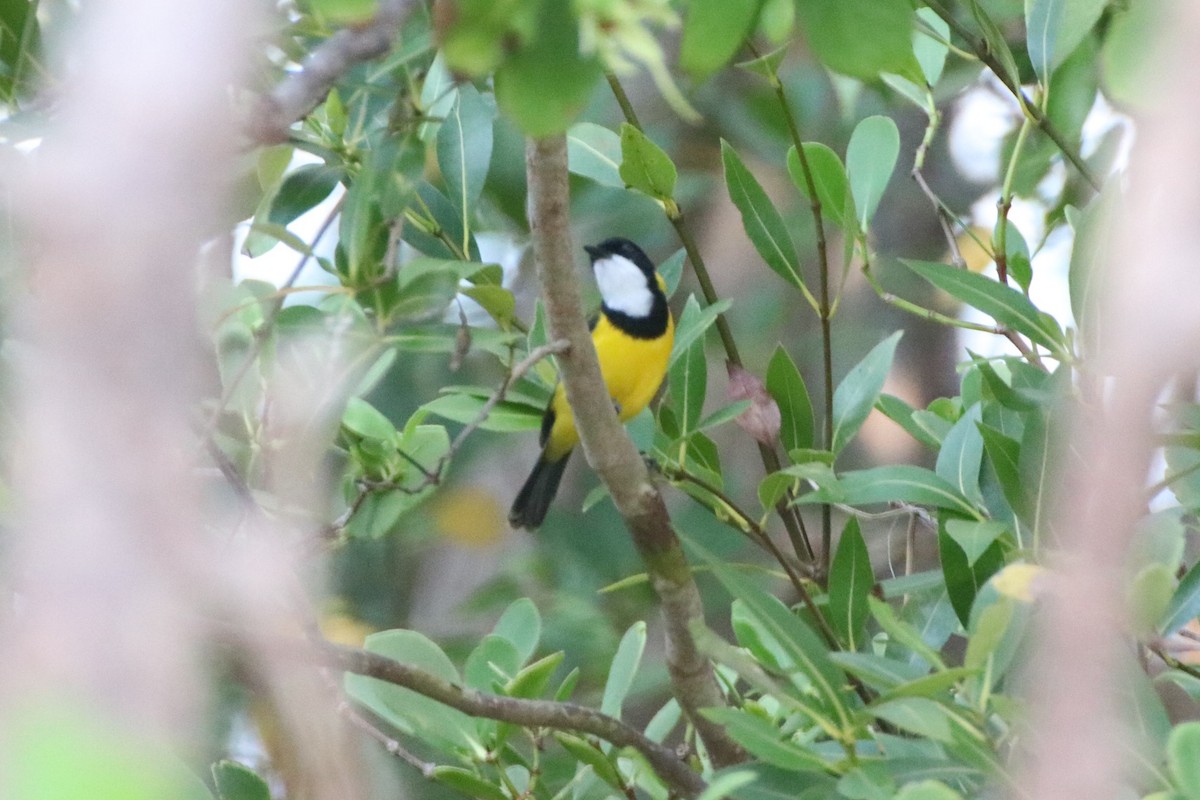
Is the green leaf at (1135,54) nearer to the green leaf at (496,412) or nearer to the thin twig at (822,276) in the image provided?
the thin twig at (822,276)

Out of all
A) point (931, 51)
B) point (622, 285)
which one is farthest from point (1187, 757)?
point (622, 285)

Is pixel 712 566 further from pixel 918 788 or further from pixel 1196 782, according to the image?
pixel 1196 782

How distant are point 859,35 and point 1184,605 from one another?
33.7 inches

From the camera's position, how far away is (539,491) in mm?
3740

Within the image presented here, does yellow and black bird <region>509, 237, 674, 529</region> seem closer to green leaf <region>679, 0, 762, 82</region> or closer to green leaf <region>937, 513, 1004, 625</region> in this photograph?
green leaf <region>937, 513, 1004, 625</region>

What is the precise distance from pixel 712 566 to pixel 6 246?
30.6 inches

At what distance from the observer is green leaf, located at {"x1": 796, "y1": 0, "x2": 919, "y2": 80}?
102cm

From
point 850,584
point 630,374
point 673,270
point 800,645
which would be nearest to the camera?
point 800,645

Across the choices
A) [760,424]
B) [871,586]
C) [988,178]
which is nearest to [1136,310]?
[871,586]

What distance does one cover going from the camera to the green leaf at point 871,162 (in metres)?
2.05

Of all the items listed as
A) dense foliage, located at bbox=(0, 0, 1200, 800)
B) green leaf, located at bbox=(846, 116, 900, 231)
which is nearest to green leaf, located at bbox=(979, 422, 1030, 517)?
dense foliage, located at bbox=(0, 0, 1200, 800)

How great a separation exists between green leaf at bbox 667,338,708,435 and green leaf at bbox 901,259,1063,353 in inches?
16.7

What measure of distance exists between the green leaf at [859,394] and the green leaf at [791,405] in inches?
1.8

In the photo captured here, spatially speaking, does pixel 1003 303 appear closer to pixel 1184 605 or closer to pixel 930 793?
pixel 1184 605
